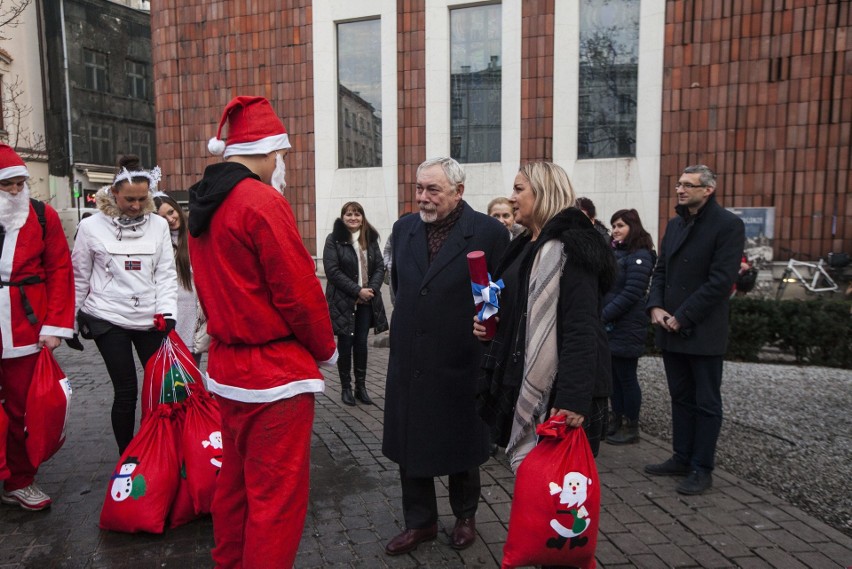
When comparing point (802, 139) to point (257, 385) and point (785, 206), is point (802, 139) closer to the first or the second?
point (785, 206)

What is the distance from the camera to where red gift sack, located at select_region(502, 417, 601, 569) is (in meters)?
2.45

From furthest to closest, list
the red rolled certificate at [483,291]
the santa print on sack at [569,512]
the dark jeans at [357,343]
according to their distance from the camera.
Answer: the dark jeans at [357,343]
the red rolled certificate at [483,291]
the santa print on sack at [569,512]

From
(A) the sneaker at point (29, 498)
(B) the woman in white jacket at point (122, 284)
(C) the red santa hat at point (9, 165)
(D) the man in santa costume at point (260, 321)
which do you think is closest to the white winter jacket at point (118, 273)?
(B) the woman in white jacket at point (122, 284)

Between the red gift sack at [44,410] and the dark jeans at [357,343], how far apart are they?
2.80m

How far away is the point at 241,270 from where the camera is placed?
2393 millimetres

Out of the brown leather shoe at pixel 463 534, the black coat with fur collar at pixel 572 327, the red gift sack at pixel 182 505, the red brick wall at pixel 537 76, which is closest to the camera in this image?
the black coat with fur collar at pixel 572 327

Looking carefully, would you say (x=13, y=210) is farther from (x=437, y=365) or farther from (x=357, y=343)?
(x=357, y=343)

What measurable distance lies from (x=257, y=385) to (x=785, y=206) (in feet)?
41.6

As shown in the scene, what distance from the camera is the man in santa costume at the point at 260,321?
2.37 meters

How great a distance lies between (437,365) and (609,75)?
38.1 ft

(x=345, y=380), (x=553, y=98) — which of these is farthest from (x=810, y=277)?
(x=345, y=380)

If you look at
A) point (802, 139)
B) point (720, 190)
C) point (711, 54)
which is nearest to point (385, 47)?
point (711, 54)

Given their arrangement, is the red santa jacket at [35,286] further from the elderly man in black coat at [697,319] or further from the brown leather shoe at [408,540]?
the elderly man in black coat at [697,319]

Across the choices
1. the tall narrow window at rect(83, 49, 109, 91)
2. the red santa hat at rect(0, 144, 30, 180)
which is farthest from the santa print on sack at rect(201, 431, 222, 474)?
the tall narrow window at rect(83, 49, 109, 91)
